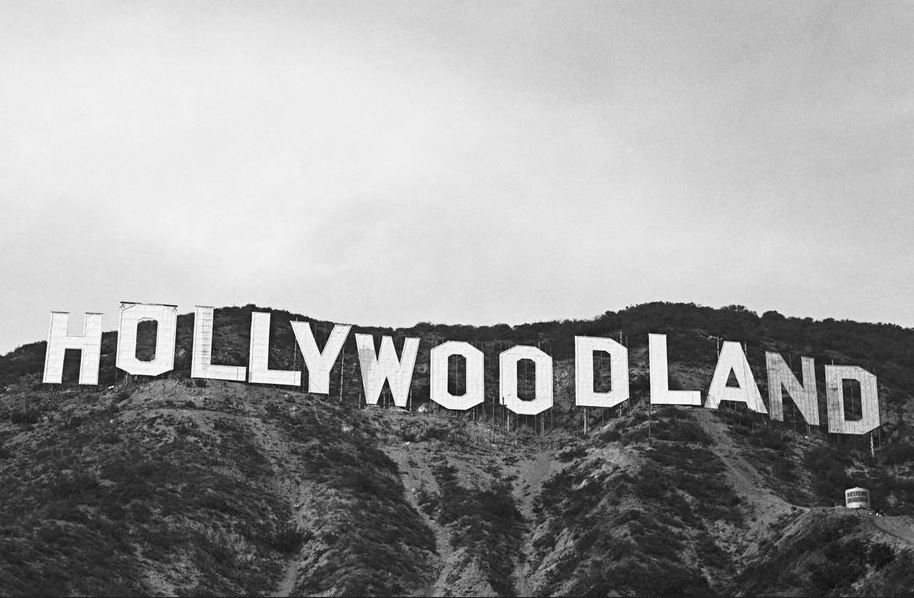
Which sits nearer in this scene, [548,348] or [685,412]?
[685,412]

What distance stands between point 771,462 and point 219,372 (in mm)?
38412

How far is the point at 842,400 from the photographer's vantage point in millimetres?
97125

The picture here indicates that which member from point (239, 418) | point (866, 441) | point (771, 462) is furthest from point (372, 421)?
point (866, 441)

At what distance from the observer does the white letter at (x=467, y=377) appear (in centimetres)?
9569

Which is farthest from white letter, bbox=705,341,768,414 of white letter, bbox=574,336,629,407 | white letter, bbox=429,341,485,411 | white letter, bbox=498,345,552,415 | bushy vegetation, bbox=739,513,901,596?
bushy vegetation, bbox=739,513,901,596

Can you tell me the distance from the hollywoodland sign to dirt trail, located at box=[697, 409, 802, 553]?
2.35 metres

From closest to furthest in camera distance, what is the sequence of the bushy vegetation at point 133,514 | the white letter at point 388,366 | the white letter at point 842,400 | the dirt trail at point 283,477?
the bushy vegetation at point 133,514
the dirt trail at point 283,477
the white letter at point 388,366
the white letter at point 842,400

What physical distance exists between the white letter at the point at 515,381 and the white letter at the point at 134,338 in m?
23.8

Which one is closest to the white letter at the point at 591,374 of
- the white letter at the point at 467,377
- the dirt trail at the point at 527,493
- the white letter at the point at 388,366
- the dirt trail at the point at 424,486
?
the dirt trail at the point at 527,493

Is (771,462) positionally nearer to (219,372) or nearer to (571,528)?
(571,528)

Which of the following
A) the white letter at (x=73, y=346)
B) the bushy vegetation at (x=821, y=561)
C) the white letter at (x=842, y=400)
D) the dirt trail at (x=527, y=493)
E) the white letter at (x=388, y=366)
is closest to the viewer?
the bushy vegetation at (x=821, y=561)

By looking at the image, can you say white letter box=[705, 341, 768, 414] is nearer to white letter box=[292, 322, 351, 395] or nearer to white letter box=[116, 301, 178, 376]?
white letter box=[292, 322, 351, 395]

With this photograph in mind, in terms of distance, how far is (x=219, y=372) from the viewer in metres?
91.7

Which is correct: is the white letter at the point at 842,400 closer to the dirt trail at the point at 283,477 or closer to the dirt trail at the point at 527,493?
the dirt trail at the point at 527,493
